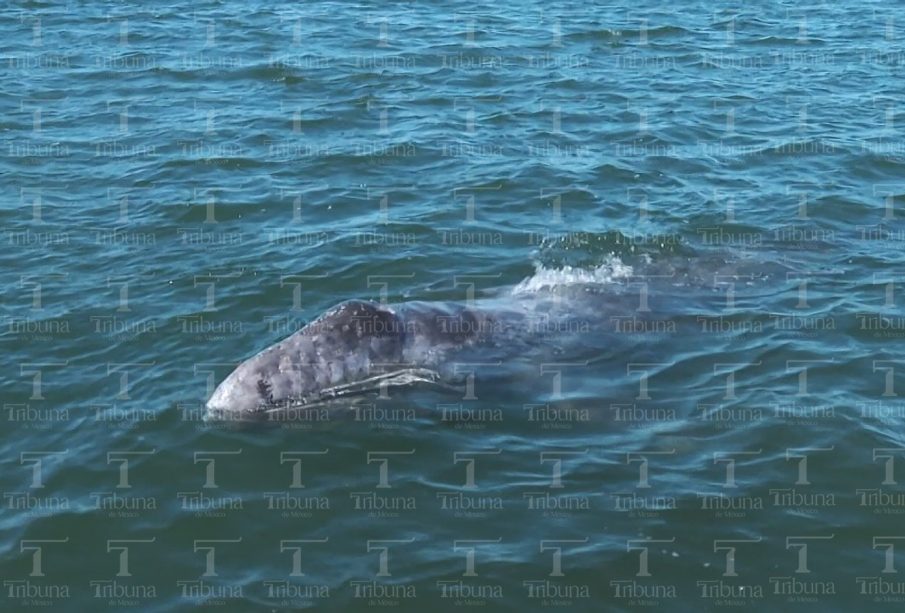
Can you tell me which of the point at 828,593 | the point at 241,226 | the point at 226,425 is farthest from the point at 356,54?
the point at 828,593

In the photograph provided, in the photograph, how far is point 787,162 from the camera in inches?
991

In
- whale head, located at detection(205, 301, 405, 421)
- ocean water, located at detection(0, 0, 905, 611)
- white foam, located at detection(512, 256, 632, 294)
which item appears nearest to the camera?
ocean water, located at detection(0, 0, 905, 611)

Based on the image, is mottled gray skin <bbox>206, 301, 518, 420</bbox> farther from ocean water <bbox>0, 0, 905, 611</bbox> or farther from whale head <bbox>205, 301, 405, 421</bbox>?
ocean water <bbox>0, 0, 905, 611</bbox>

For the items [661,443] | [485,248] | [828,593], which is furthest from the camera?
[485,248]

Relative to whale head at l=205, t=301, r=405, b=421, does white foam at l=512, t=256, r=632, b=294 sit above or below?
above

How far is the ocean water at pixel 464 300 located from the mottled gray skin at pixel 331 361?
1.25 feet

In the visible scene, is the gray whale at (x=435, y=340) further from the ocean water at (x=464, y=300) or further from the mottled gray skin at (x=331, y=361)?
the ocean water at (x=464, y=300)

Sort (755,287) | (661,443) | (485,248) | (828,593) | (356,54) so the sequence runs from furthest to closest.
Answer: (356,54) → (485,248) → (755,287) → (661,443) → (828,593)

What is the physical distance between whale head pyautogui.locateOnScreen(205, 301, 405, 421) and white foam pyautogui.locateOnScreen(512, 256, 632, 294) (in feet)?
12.3

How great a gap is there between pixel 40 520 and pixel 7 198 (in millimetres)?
10871

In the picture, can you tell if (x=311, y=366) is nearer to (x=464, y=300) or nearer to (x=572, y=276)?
(x=464, y=300)

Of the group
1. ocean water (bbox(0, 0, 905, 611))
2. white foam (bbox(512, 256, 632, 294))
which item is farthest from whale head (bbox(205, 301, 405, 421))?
white foam (bbox(512, 256, 632, 294))

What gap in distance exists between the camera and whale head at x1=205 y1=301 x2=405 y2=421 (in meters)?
15.9

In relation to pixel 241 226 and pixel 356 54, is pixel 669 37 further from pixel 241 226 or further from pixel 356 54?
pixel 241 226
